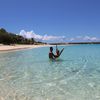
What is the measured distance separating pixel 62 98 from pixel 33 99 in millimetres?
1054

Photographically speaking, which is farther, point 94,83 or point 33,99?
point 94,83

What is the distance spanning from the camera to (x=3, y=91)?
881 centimetres

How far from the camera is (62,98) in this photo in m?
7.80

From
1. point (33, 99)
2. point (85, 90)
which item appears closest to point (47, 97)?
point (33, 99)

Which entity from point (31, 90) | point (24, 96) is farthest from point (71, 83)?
point (24, 96)

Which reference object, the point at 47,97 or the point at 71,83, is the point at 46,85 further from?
the point at 47,97

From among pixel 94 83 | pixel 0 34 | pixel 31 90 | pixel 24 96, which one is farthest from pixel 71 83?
pixel 0 34

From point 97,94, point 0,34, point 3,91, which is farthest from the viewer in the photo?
point 0,34

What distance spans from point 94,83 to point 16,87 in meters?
3.74

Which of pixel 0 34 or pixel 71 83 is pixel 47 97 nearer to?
pixel 71 83

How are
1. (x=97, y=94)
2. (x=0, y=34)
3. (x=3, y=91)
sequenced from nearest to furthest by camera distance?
(x=97, y=94) < (x=3, y=91) < (x=0, y=34)

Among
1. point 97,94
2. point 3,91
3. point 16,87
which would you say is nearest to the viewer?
point 97,94

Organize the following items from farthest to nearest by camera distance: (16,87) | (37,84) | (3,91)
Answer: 1. (37,84)
2. (16,87)
3. (3,91)

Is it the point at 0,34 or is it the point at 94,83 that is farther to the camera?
the point at 0,34
